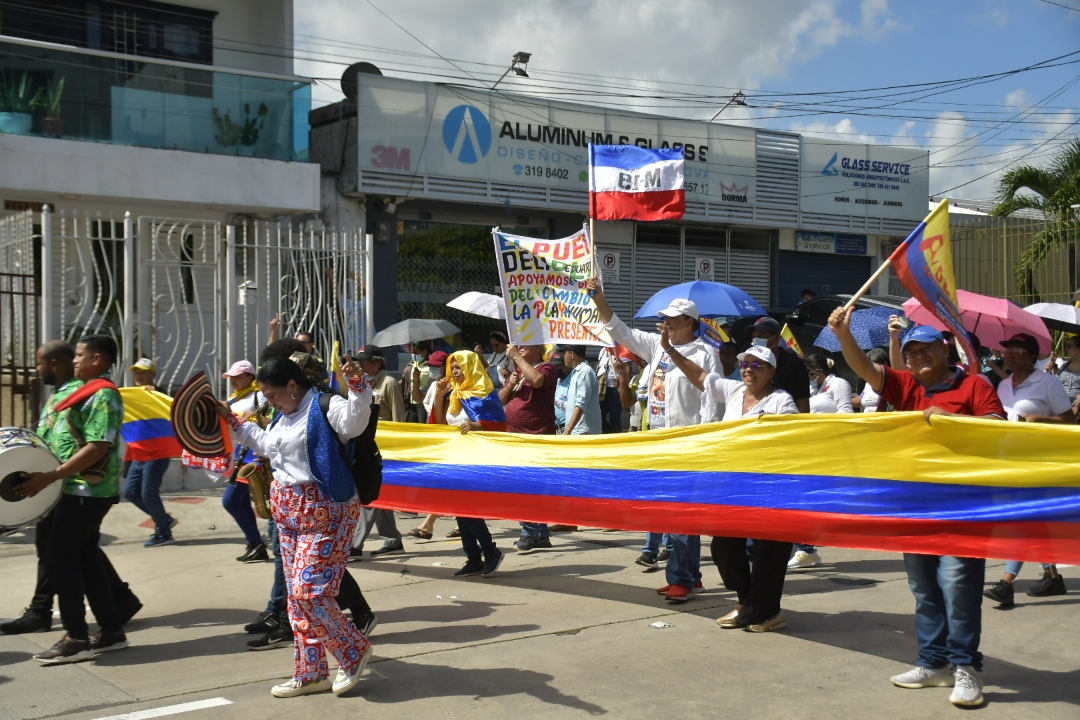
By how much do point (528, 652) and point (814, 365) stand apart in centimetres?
501

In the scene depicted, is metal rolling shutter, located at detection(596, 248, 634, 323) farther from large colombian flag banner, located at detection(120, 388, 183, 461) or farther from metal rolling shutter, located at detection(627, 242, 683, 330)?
large colombian flag banner, located at detection(120, 388, 183, 461)

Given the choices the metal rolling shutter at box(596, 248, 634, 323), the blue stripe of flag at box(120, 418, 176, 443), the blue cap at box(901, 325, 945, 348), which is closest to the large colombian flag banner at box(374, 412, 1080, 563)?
the blue cap at box(901, 325, 945, 348)

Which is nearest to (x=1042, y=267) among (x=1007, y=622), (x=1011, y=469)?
(x=1007, y=622)

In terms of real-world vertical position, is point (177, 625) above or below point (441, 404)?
below

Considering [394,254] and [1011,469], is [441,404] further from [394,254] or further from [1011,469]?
[394,254]

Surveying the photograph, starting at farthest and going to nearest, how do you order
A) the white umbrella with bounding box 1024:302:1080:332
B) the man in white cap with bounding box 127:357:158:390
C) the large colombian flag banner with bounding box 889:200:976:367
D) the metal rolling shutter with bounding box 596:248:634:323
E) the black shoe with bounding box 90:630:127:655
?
the metal rolling shutter with bounding box 596:248:634:323, the white umbrella with bounding box 1024:302:1080:332, the man in white cap with bounding box 127:357:158:390, the black shoe with bounding box 90:630:127:655, the large colombian flag banner with bounding box 889:200:976:367

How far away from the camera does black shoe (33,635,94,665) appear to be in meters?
5.89

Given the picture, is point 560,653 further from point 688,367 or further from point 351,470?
point 688,367

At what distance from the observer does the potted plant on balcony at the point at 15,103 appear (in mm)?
14124

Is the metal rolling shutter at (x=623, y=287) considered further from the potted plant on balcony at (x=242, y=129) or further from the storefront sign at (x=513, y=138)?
the potted plant on balcony at (x=242, y=129)

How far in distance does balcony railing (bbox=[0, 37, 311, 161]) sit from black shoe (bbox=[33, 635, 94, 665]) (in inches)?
407

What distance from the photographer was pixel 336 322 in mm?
13258

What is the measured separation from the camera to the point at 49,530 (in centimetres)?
611

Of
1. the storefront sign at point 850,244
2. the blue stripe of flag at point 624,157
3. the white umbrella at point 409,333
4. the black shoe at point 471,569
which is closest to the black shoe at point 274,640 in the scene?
the black shoe at point 471,569
